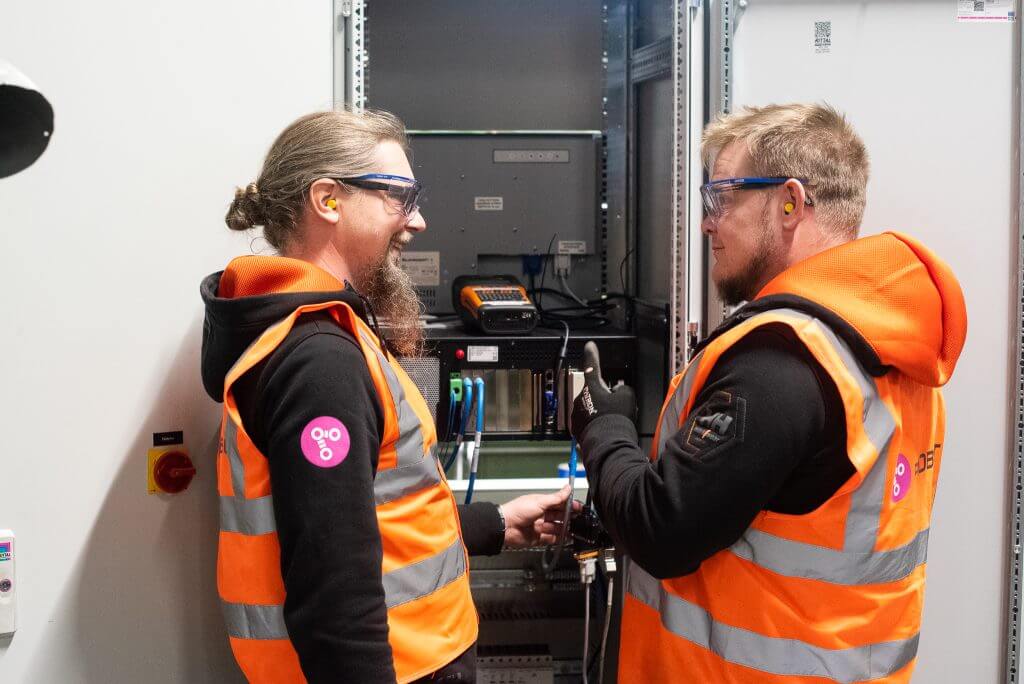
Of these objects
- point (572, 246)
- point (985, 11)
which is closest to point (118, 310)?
point (572, 246)

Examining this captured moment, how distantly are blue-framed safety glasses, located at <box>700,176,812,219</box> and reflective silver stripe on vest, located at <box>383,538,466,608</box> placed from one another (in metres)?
0.73

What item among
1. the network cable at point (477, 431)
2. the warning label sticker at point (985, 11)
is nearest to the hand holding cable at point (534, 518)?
the network cable at point (477, 431)

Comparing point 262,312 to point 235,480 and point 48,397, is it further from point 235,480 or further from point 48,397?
point 48,397

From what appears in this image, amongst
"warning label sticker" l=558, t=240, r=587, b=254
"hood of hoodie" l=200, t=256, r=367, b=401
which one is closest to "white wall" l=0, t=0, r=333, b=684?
"hood of hoodie" l=200, t=256, r=367, b=401

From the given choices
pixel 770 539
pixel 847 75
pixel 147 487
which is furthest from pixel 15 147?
pixel 847 75

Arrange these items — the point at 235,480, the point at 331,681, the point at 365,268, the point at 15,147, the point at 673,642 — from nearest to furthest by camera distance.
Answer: the point at 15,147 → the point at 331,681 → the point at 235,480 → the point at 673,642 → the point at 365,268

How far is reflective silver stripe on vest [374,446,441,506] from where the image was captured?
44.3 inches

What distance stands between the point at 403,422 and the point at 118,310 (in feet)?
1.59

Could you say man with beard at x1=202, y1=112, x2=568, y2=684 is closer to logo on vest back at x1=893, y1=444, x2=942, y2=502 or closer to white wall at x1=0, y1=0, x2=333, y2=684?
white wall at x1=0, y1=0, x2=333, y2=684

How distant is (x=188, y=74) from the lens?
1.29 metres

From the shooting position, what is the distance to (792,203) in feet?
4.29

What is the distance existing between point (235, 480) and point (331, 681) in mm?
301

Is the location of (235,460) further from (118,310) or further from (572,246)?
(572,246)

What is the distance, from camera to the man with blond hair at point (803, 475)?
110 cm
